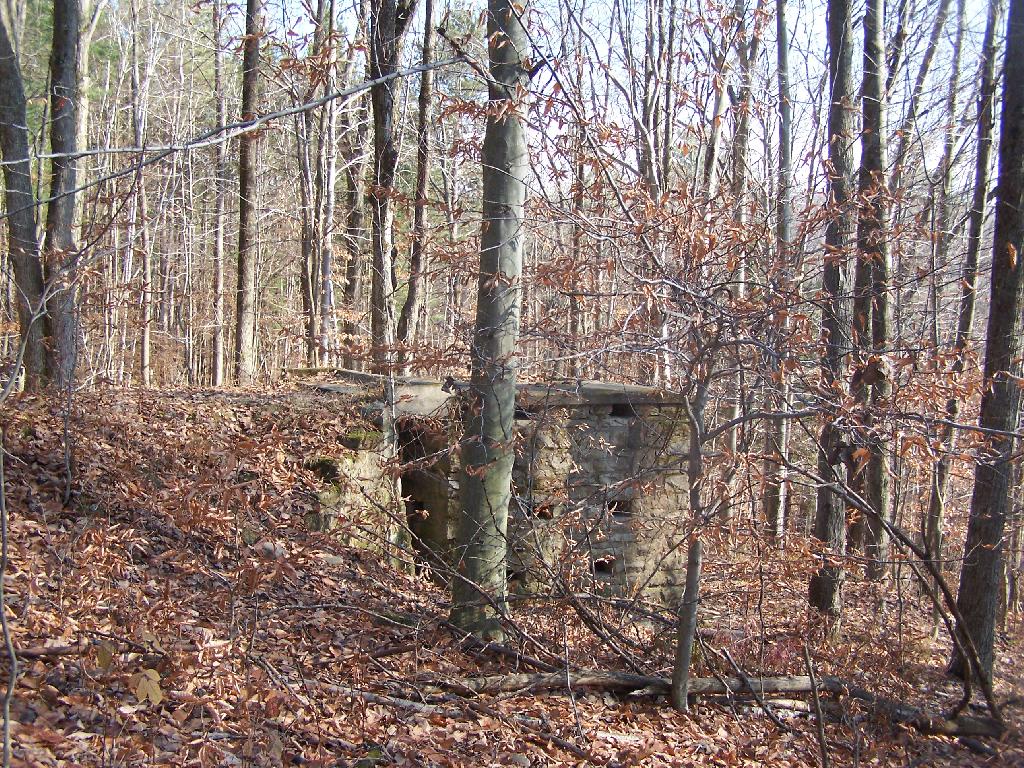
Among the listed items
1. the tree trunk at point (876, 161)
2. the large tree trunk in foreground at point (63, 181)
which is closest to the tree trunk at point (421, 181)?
the large tree trunk in foreground at point (63, 181)

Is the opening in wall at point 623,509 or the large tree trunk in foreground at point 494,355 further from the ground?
the large tree trunk in foreground at point 494,355

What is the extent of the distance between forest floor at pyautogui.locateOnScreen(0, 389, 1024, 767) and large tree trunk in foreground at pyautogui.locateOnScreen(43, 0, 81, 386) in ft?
1.65

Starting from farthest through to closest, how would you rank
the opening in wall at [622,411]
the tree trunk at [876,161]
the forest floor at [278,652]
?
the opening in wall at [622,411]
the tree trunk at [876,161]
the forest floor at [278,652]

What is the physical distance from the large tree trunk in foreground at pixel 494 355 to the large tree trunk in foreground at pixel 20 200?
409 cm

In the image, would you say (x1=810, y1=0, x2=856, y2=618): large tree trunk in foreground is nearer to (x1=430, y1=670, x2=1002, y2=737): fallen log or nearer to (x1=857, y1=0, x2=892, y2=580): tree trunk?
(x1=857, y1=0, x2=892, y2=580): tree trunk

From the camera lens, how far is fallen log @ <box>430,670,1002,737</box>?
15.2 ft

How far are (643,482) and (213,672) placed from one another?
313 centimetres

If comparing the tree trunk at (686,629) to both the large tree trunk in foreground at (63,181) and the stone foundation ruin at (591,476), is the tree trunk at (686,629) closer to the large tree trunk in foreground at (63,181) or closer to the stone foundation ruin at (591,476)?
the stone foundation ruin at (591,476)

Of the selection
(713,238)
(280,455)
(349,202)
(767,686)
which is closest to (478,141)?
(713,238)

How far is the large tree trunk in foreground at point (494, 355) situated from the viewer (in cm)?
482

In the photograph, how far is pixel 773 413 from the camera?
392cm

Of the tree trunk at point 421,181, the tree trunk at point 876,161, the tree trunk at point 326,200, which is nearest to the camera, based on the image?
the tree trunk at point 876,161

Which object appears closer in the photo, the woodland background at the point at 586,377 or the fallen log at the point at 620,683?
the woodland background at the point at 586,377

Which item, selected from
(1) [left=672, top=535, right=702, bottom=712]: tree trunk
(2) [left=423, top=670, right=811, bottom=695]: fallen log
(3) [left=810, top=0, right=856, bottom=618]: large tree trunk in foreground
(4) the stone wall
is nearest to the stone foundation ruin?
(4) the stone wall
